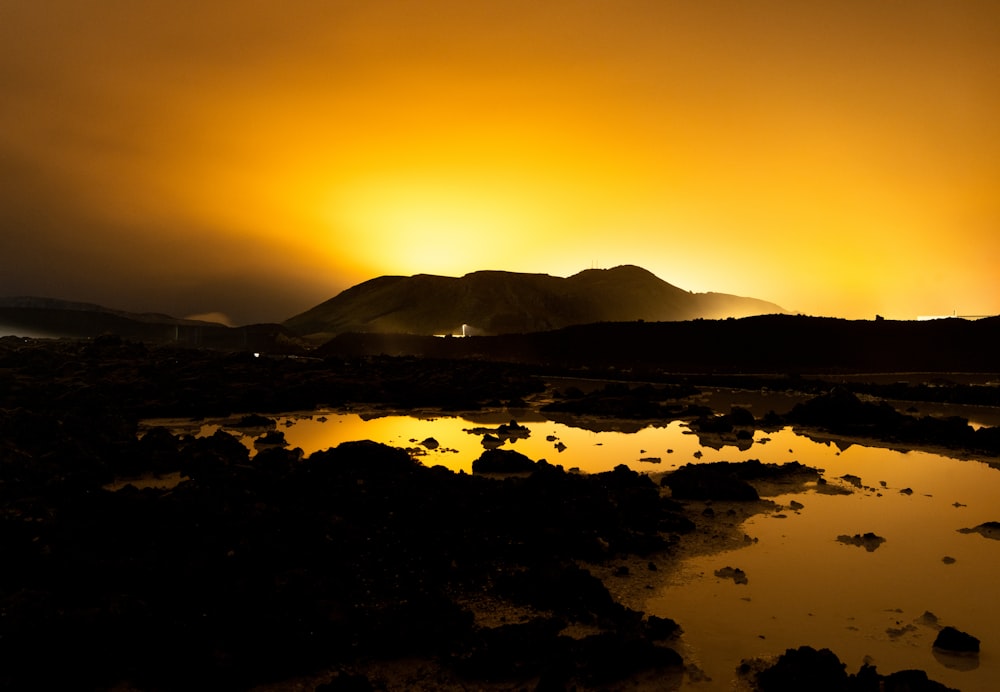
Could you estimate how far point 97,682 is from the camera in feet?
18.2

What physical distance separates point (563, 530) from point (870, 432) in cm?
1459

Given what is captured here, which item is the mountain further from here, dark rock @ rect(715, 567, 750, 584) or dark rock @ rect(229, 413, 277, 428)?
dark rock @ rect(715, 567, 750, 584)

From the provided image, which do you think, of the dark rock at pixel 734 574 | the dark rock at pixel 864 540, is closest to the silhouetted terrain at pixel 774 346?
the dark rock at pixel 864 540

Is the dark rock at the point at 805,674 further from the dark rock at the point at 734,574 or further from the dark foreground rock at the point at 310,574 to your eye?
the dark rock at the point at 734,574

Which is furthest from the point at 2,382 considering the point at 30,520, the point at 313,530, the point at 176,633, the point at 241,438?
the point at 176,633

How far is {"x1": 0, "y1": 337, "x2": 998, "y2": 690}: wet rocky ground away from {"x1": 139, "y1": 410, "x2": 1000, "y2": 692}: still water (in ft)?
1.44

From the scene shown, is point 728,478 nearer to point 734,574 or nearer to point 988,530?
point 988,530

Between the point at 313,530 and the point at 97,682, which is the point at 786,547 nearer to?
the point at 313,530

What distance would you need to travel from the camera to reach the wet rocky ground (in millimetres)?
5609

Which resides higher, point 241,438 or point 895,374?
point 895,374

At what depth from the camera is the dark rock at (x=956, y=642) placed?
19.7ft

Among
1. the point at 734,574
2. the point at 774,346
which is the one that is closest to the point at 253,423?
the point at 734,574

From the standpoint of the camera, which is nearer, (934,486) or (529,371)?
(934,486)

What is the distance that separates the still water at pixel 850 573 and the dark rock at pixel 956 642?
0.12 meters
